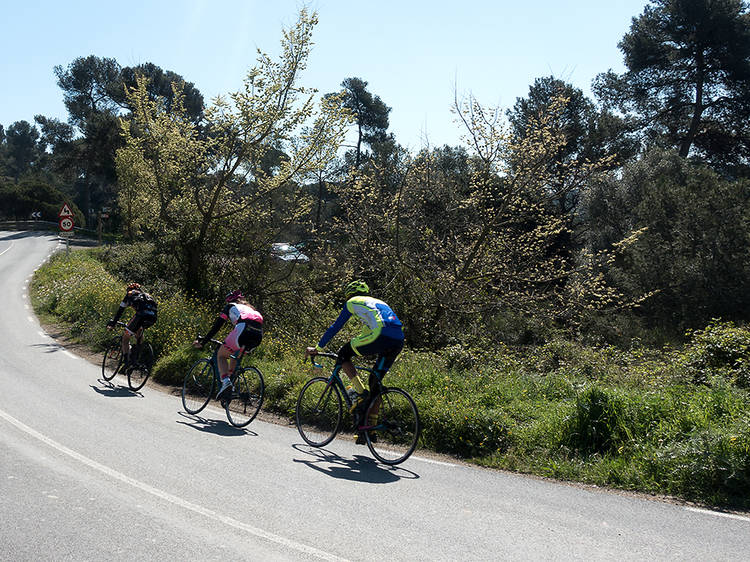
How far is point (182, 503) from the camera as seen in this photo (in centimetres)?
548

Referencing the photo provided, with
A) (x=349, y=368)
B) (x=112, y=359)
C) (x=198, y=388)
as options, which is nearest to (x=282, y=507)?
(x=349, y=368)

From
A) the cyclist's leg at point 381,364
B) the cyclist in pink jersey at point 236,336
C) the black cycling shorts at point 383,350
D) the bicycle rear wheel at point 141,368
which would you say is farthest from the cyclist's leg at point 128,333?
the cyclist's leg at point 381,364

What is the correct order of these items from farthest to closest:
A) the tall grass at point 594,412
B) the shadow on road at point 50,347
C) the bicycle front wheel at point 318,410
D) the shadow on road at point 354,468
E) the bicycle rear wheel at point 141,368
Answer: the shadow on road at point 50,347, the bicycle rear wheel at point 141,368, the bicycle front wheel at point 318,410, the shadow on road at point 354,468, the tall grass at point 594,412

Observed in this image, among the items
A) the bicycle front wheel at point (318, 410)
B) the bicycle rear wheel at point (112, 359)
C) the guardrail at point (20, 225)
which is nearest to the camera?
the bicycle front wheel at point (318, 410)

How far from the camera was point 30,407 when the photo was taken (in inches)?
364

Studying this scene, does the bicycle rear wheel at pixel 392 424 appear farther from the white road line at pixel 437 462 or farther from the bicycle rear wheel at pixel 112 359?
the bicycle rear wheel at pixel 112 359

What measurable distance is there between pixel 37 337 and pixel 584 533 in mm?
16608

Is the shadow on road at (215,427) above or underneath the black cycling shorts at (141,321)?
underneath

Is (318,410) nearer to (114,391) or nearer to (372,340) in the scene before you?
(372,340)

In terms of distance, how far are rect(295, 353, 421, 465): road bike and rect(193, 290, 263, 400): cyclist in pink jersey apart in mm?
1249

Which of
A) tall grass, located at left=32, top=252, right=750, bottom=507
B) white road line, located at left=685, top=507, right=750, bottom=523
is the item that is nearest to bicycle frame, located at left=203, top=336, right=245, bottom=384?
tall grass, located at left=32, top=252, right=750, bottom=507

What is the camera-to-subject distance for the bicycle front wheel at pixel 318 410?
25.7ft

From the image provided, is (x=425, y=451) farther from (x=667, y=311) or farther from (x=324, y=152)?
(x=667, y=311)

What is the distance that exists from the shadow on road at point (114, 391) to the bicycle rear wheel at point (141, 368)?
0.16m
